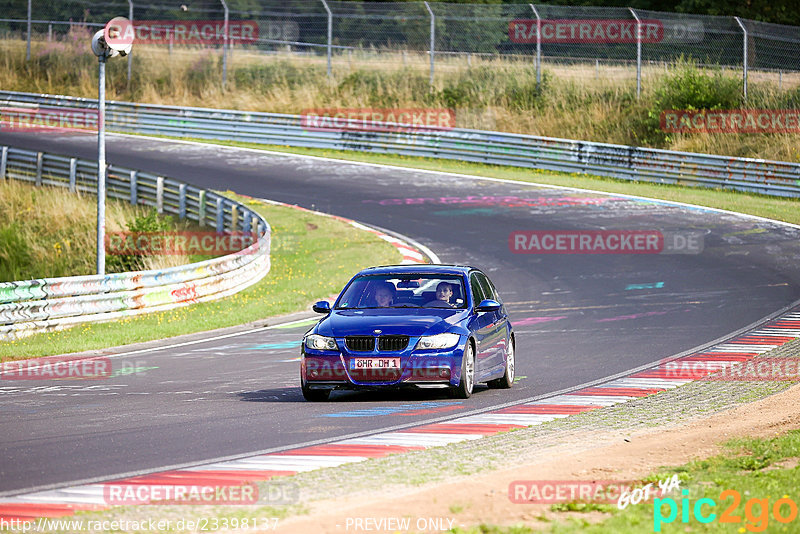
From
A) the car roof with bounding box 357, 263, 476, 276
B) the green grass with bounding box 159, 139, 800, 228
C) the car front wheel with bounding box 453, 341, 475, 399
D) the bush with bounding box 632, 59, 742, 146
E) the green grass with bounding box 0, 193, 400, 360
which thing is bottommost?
the green grass with bounding box 0, 193, 400, 360

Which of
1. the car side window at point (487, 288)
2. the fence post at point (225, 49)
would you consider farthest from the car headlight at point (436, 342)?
the fence post at point (225, 49)

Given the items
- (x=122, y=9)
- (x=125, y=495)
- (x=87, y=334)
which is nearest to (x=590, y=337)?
(x=87, y=334)

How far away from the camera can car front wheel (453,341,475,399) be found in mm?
12047

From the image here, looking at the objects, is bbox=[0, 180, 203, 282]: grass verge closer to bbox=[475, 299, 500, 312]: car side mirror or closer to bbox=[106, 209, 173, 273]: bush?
bbox=[106, 209, 173, 273]: bush

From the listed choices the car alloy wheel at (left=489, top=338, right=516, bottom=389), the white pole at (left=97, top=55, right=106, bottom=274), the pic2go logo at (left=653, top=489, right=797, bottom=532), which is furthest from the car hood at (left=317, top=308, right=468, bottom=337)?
the white pole at (left=97, top=55, right=106, bottom=274)

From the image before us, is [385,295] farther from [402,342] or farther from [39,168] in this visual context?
[39,168]

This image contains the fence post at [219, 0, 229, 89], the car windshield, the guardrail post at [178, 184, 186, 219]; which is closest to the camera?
the car windshield

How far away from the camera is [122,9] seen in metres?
48.8

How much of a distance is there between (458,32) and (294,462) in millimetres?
34659

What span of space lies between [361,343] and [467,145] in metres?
28.7

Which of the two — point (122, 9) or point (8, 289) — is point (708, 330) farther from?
point (122, 9)

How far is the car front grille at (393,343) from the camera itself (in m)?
11.9

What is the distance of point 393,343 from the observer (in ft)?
39.0

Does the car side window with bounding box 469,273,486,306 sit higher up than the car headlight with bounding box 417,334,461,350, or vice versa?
the car side window with bounding box 469,273,486,306
